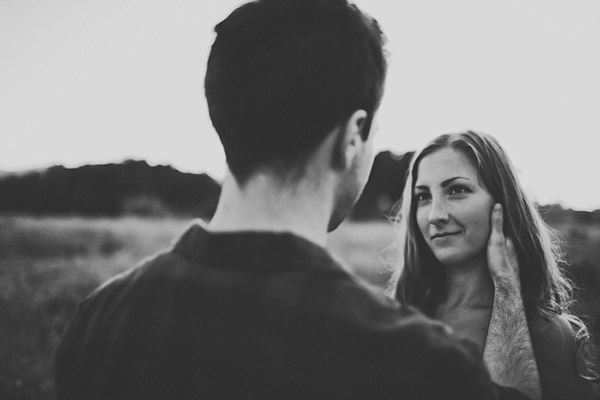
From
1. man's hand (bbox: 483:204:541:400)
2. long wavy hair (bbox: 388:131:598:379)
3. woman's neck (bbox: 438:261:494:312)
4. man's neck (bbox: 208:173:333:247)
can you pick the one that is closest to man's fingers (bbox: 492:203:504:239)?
man's hand (bbox: 483:204:541:400)

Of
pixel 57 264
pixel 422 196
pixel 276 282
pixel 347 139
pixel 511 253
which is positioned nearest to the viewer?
pixel 276 282

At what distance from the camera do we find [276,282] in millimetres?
924

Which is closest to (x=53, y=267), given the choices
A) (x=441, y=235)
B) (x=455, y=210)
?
(x=441, y=235)

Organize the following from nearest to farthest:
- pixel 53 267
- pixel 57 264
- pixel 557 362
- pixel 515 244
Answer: pixel 557 362 → pixel 515 244 → pixel 53 267 → pixel 57 264

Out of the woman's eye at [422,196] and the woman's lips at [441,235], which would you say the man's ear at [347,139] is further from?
the woman's eye at [422,196]

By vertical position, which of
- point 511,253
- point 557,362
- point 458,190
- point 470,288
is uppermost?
point 458,190

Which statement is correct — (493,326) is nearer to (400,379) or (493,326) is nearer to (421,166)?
(421,166)

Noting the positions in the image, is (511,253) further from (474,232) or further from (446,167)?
(446,167)

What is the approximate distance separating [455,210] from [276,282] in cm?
181

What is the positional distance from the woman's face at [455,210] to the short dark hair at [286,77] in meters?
1.63

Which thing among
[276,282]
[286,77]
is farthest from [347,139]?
[276,282]

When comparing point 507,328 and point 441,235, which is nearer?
point 507,328

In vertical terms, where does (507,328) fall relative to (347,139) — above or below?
below

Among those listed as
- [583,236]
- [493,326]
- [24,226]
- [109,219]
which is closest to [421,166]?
[493,326]
